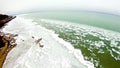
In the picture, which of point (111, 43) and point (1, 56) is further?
point (111, 43)

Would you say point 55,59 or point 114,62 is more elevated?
point 55,59

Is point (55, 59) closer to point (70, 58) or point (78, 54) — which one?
point (70, 58)

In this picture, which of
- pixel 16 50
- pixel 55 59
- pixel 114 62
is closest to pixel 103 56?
pixel 114 62

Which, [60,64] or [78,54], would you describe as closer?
[60,64]

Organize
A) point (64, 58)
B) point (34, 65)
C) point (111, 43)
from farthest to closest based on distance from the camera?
point (111, 43), point (64, 58), point (34, 65)

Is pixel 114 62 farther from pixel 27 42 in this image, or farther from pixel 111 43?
pixel 27 42

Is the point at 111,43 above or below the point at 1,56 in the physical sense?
below

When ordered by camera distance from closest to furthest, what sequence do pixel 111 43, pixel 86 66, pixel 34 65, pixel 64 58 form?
1. pixel 34 65
2. pixel 86 66
3. pixel 64 58
4. pixel 111 43

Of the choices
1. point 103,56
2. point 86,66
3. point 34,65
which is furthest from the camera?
point 103,56

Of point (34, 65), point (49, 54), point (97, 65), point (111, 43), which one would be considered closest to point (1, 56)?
point (34, 65)
